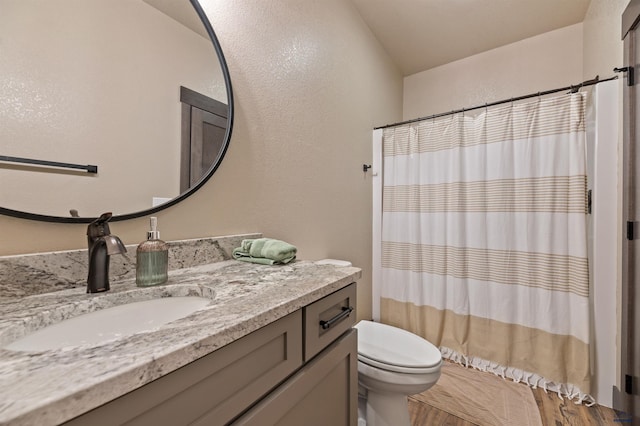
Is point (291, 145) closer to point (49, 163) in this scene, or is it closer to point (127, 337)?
point (49, 163)

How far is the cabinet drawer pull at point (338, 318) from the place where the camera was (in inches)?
29.4

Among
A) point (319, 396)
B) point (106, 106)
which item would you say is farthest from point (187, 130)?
point (319, 396)

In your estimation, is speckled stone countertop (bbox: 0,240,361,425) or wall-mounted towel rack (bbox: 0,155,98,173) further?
wall-mounted towel rack (bbox: 0,155,98,173)

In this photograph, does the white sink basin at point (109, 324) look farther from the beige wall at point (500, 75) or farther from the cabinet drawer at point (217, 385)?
the beige wall at point (500, 75)

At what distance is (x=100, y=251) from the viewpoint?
0.67m

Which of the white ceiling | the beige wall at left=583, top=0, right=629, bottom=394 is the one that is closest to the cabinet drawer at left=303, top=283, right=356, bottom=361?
the beige wall at left=583, top=0, right=629, bottom=394

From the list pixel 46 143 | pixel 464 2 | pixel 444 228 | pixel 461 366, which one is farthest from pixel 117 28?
pixel 461 366

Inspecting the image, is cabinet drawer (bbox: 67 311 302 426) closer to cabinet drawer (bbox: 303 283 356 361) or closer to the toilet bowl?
cabinet drawer (bbox: 303 283 356 361)

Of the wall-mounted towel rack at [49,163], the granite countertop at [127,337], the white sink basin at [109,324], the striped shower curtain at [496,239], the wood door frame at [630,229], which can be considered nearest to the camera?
the granite countertop at [127,337]

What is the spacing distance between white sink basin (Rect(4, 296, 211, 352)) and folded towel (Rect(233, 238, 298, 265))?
30 centimetres

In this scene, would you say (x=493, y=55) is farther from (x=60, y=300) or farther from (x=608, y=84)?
(x=60, y=300)

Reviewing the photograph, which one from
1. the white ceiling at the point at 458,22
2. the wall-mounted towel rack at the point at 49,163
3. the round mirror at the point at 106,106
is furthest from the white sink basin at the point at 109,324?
the white ceiling at the point at 458,22

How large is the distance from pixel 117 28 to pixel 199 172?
0.47 metres

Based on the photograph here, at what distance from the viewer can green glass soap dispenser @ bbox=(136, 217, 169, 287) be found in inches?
28.6
